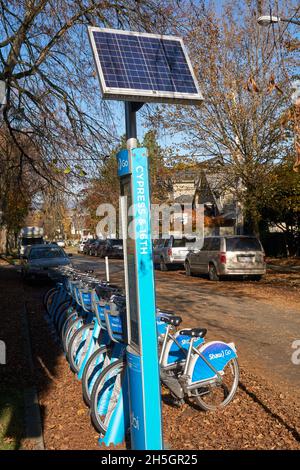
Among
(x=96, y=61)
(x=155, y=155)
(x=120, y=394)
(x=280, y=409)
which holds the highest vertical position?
(x=155, y=155)

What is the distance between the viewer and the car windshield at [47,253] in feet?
69.0

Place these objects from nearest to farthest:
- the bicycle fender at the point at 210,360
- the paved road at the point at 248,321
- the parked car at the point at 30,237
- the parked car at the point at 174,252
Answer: the bicycle fender at the point at 210,360, the paved road at the point at 248,321, the parked car at the point at 174,252, the parked car at the point at 30,237

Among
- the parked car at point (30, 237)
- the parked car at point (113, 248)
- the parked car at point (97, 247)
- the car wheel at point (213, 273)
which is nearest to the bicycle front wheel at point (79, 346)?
the car wheel at point (213, 273)

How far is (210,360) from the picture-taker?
5.50m

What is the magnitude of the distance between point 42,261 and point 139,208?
16.7 meters

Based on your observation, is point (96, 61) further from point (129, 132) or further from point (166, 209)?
point (166, 209)

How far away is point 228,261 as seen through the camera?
18.4 metres

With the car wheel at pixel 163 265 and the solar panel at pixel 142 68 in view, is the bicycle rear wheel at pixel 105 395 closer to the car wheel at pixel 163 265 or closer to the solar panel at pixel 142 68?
the solar panel at pixel 142 68

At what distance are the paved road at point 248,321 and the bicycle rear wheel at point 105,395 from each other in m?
2.23

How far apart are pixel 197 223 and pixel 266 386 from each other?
25609mm

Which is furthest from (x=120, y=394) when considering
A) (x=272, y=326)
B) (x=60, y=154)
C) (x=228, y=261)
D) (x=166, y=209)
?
(x=166, y=209)

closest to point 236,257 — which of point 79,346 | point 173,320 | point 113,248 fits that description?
point 79,346

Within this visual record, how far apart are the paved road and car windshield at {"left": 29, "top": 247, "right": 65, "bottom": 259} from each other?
5.68 m

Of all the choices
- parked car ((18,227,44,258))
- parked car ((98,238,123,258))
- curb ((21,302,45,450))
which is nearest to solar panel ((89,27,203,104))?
curb ((21,302,45,450))
